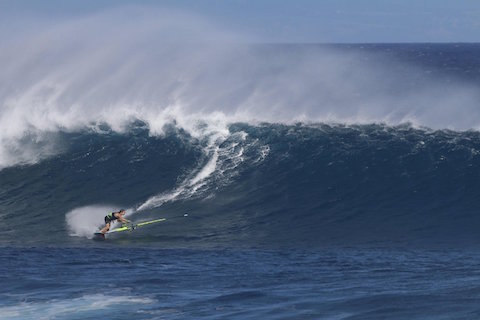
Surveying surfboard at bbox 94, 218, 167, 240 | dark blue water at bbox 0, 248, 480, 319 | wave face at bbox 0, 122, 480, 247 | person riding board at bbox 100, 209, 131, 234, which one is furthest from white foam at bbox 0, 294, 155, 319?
person riding board at bbox 100, 209, 131, 234

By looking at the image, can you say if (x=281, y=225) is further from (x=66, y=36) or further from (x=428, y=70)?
(x=428, y=70)

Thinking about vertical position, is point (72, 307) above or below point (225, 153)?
below

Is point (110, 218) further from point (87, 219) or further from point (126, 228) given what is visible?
point (87, 219)

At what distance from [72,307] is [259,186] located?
13.1 m

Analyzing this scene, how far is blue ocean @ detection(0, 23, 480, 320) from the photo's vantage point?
21062mm

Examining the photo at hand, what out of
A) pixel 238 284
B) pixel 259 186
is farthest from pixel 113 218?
pixel 238 284

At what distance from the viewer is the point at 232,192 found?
107 feet

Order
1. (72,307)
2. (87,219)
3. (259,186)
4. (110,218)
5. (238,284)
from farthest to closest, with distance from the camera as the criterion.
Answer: (259,186) → (87,219) → (110,218) → (238,284) → (72,307)

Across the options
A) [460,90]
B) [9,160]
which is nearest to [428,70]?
[460,90]

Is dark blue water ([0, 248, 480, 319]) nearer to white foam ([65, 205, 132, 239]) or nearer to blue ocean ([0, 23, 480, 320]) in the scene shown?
blue ocean ([0, 23, 480, 320])

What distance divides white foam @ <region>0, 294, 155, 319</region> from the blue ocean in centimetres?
6

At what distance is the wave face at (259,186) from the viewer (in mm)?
28250

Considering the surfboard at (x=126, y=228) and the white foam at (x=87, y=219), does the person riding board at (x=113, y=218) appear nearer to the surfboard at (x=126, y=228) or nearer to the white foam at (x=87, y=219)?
the surfboard at (x=126, y=228)

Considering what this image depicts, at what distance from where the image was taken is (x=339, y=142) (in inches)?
1423
